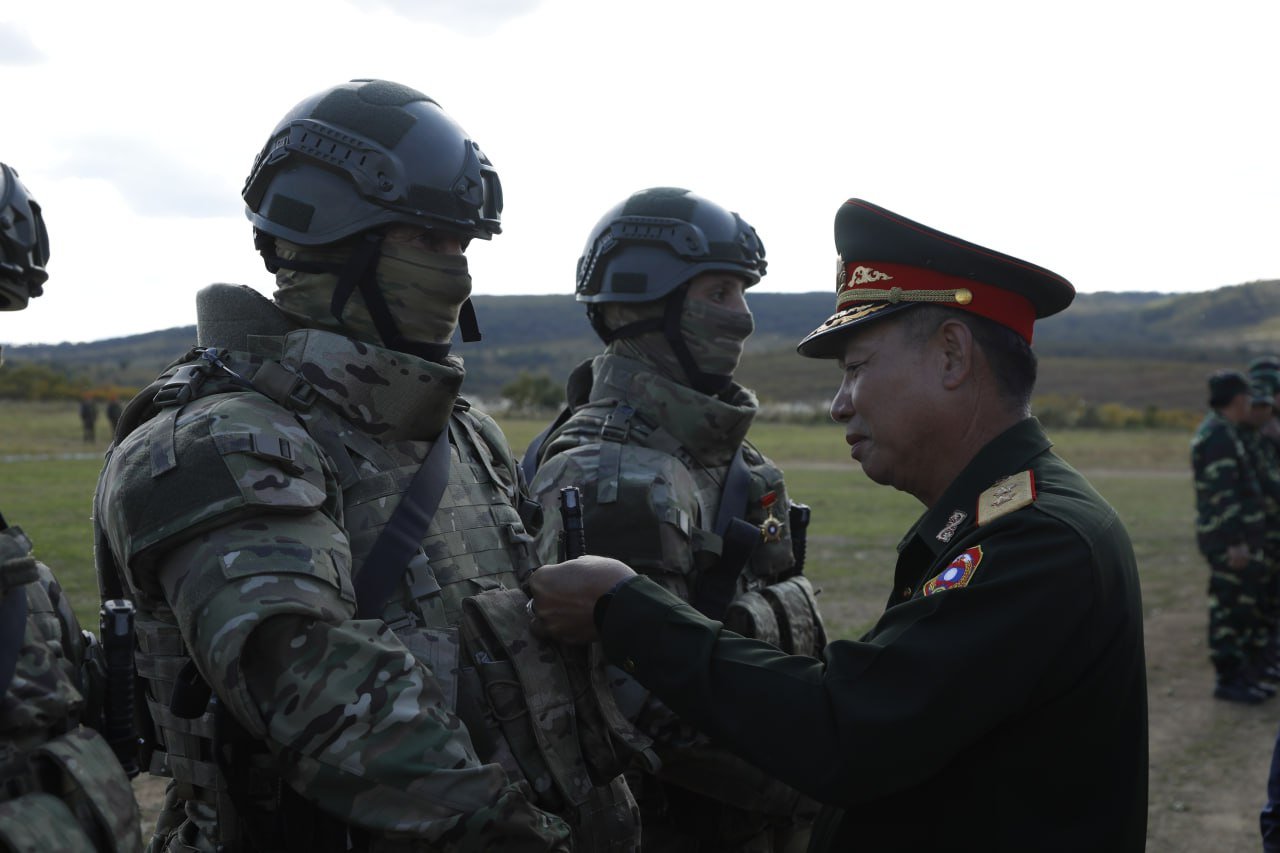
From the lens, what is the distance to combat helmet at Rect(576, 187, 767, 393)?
16.4 ft

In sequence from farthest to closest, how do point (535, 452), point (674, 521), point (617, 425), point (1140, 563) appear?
Result: point (1140, 563)
point (535, 452)
point (617, 425)
point (674, 521)

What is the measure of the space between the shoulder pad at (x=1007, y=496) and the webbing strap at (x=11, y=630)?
84.4 inches

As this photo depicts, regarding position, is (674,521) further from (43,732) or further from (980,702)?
(43,732)

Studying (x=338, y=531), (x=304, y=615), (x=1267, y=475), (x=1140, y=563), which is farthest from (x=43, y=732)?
Result: (x=1140, y=563)

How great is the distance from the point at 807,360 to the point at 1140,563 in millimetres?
64470

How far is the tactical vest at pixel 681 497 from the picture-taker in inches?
170

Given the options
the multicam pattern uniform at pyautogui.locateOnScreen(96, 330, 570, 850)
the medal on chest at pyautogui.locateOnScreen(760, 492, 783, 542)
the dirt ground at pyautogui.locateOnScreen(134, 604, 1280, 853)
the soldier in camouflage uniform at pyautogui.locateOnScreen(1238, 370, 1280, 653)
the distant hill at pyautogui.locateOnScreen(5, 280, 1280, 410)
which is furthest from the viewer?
the distant hill at pyautogui.locateOnScreen(5, 280, 1280, 410)

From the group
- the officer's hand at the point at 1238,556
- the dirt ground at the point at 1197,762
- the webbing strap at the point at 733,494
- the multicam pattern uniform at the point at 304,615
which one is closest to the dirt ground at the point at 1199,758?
the dirt ground at the point at 1197,762

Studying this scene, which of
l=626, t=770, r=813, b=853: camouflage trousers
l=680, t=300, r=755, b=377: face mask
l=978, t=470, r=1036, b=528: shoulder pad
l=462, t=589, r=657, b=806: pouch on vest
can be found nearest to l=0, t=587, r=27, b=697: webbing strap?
l=462, t=589, r=657, b=806: pouch on vest

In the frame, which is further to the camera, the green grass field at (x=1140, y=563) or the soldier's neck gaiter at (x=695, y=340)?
the green grass field at (x=1140, y=563)

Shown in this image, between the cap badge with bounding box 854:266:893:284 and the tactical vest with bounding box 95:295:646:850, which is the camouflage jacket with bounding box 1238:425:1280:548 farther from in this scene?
the tactical vest with bounding box 95:295:646:850

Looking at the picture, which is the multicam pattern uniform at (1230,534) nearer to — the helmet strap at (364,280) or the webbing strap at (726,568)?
the webbing strap at (726,568)

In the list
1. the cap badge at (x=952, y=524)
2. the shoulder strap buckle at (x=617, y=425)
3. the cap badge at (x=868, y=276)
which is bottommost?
the cap badge at (x=952, y=524)

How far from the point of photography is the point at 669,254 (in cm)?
501
